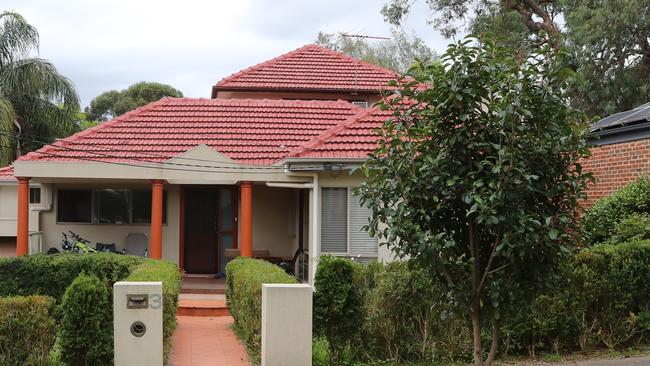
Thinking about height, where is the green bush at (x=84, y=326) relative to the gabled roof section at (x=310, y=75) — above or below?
below

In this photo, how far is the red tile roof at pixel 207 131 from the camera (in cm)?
1672

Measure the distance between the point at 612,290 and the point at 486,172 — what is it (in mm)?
4935

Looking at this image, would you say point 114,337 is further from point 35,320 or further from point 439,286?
point 439,286

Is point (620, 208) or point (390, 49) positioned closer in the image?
point (620, 208)

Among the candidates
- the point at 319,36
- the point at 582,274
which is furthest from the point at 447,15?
the point at 582,274

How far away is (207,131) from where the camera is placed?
1808 centimetres

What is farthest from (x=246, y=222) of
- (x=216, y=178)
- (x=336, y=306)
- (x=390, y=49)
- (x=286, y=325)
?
(x=390, y=49)

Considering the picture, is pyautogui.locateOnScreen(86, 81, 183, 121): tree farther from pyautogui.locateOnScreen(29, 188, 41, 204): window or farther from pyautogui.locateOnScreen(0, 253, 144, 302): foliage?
pyautogui.locateOnScreen(0, 253, 144, 302): foliage

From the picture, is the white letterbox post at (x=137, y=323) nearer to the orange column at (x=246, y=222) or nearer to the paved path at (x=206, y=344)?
the paved path at (x=206, y=344)

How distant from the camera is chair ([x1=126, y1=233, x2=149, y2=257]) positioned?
58.7ft

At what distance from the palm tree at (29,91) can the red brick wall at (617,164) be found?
21.3 metres

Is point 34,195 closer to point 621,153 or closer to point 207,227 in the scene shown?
point 207,227

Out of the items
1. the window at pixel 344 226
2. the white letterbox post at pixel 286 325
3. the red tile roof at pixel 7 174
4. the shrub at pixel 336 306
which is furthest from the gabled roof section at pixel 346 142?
the red tile roof at pixel 7 174

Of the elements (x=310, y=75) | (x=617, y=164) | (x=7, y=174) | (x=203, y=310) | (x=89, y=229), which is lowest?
(x=203, y=310)
